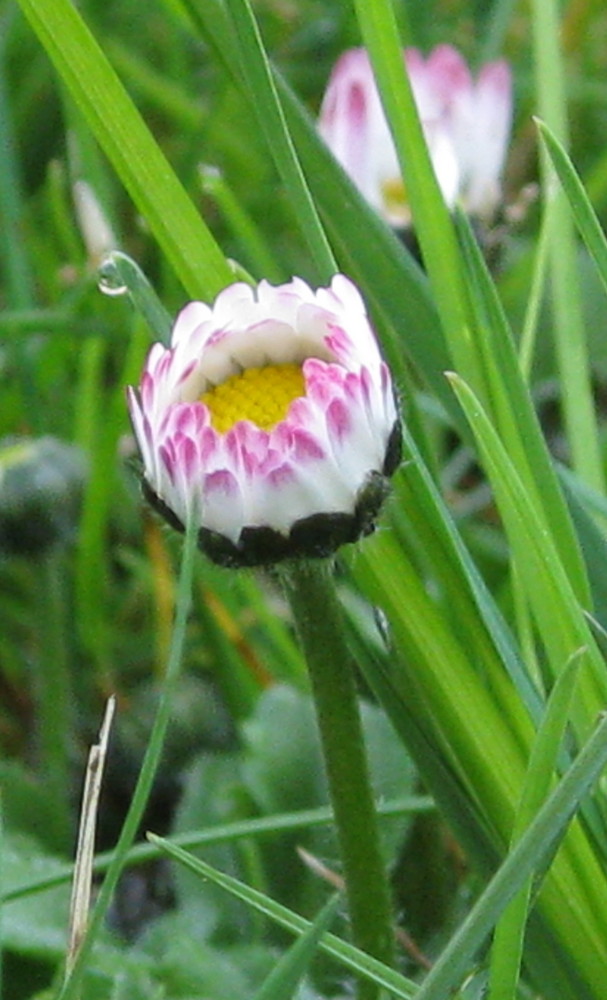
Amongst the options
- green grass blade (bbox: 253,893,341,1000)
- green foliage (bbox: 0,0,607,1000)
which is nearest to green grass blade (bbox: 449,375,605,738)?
green foliage (bbox: 0,0,607,1000)

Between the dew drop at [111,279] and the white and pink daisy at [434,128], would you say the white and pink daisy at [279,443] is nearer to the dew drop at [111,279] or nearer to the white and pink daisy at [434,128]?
the dew drop at [111,279]

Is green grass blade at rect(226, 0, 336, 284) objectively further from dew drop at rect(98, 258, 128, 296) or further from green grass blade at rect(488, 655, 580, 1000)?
green grass blade at rect(488, 655, 580, 1000)

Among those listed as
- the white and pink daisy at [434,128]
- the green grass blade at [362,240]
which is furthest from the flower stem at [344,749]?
the white and pink daisy at [434,128]

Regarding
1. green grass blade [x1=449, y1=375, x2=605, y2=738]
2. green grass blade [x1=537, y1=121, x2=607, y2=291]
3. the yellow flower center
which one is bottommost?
green grass blade [x1=449, y1=375, x2=605, y2=738]

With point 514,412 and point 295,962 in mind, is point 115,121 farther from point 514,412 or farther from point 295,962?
point 295,962

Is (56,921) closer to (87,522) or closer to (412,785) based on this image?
(412,785)

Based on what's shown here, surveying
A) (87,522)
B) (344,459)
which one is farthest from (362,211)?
(87,522)
